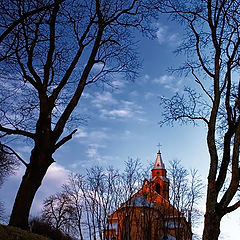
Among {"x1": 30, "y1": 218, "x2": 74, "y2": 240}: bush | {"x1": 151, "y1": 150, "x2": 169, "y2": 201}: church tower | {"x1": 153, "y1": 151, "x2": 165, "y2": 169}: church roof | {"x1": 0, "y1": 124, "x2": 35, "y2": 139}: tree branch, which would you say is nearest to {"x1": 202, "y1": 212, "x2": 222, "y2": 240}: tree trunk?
{"x1": 0, "y1": 124, "x2": 35, "y2": 139}: tree branch

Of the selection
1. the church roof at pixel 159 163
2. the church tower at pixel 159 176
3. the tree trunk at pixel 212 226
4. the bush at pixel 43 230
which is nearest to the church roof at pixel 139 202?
the bush at pixel 43 230

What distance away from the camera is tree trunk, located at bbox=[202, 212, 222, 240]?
7.76 m

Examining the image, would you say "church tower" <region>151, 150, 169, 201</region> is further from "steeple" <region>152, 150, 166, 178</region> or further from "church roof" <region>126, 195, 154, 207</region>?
"church roof" <region>126, 195, 154, 207</region>

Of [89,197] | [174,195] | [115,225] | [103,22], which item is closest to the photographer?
[103,22]

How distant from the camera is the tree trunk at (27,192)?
6.80 metres

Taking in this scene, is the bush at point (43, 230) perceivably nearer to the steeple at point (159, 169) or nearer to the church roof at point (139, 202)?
the church roof at point (139, 202)

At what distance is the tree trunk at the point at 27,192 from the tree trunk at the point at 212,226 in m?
4.41

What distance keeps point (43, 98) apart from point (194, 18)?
6.16m

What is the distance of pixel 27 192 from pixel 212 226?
187 inches

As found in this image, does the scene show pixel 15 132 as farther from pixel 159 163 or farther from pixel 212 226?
pixel 159 163

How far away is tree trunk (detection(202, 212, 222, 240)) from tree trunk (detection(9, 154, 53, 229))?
14.5 feet

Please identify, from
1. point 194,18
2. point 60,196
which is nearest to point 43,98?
point 194,18

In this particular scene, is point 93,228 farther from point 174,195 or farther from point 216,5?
point 216,5

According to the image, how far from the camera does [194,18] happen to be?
418 inches
